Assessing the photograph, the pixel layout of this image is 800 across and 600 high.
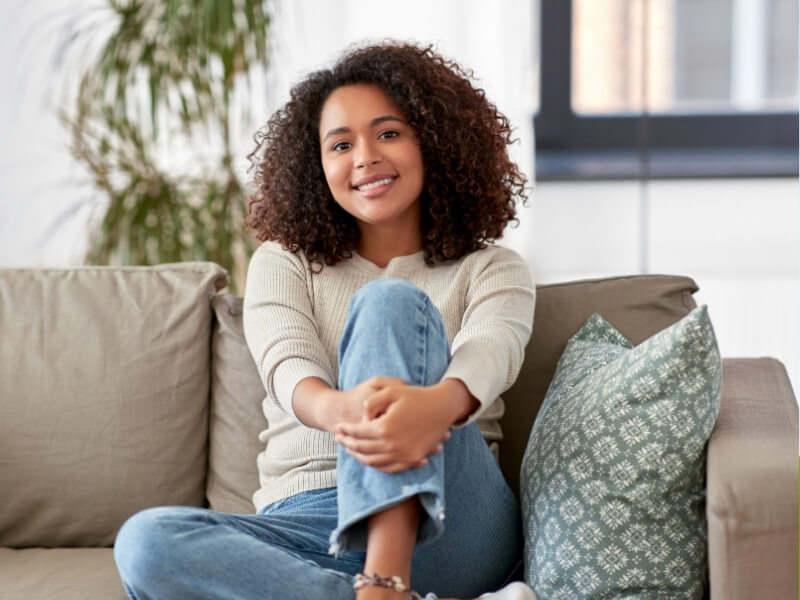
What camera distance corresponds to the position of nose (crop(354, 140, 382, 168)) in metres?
1.66

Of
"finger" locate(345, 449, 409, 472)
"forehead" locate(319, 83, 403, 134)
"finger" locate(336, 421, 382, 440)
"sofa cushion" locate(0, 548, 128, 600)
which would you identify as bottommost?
"sofa cushion" locate(0, 548, 128, 600)

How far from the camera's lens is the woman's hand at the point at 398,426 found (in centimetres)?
133

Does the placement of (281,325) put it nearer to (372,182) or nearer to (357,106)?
(372,182)

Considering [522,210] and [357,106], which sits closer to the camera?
[357,106]

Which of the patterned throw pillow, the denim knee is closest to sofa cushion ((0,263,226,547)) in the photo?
the denim knee

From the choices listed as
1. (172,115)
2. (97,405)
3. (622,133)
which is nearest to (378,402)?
(97,405)

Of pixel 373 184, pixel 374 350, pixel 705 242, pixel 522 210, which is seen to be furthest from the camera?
pixel 705 242

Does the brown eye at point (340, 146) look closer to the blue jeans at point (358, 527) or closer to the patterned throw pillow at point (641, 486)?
the blue jeans at point (358, 527)

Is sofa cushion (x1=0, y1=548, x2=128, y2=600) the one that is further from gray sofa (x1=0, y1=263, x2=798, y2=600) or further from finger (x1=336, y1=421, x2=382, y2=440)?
finger (x1=336, y1=421, x2=382, y2=440)

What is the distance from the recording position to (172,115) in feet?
9.39

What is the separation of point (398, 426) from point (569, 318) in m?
0.59

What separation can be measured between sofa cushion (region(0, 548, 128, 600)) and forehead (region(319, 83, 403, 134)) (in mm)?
769

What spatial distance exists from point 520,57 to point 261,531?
201 cm

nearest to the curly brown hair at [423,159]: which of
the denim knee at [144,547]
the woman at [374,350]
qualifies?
the woman at [374,350]
